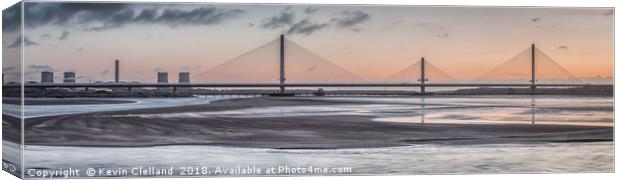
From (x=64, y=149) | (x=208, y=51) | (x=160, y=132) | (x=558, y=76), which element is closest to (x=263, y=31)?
(x=208, y=51)

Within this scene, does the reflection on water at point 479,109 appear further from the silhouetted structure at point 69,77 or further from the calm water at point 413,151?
the silhouetted structure at point 69,77

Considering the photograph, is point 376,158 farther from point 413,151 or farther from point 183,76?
point 183,76

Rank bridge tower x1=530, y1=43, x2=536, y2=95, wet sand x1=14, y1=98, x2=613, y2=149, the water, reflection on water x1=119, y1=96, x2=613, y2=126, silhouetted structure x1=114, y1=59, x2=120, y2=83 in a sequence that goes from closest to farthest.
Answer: the water → wet sand x1=14, y1=98, x2=613, y2=149 → silhouetted structure x1=114, y1=59, x2=120, y2=83 → reflection on water x1=119, y1=96, x2=613, y2=126 → bridge tower x1=530, y1=43, x2=536, y2=95

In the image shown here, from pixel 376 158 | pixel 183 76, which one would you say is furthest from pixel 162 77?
pixel 376 158

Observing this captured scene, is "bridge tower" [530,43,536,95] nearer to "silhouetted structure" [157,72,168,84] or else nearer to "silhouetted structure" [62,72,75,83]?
"silhouetted structure" [157,72,168,84]

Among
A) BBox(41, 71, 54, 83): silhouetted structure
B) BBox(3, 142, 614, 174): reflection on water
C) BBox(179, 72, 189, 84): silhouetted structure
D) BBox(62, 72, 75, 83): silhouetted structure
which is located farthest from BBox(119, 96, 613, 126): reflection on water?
BBox(41, 71, 54, 83): silhouetted structure
